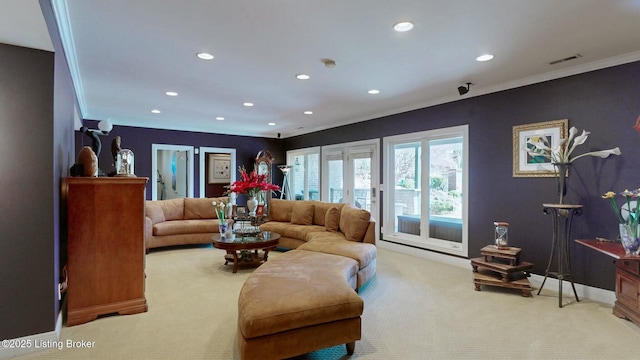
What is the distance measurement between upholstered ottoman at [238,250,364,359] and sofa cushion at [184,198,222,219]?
13.4 feet

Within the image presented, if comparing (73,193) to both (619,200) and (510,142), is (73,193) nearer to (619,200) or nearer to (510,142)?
(510,142)

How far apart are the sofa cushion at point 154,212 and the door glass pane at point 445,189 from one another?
4.78 meters

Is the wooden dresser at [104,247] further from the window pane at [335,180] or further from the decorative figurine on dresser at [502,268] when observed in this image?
the window pane at [335,180]

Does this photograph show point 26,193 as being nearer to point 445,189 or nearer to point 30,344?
point 30,344

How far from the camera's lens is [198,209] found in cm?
627

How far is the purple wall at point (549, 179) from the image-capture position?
3.26 metres

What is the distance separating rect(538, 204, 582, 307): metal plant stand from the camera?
3.31 m

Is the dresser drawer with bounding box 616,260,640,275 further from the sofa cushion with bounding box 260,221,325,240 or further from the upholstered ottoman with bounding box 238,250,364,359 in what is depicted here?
the sofa cushion with bounding box 260,221,325,240

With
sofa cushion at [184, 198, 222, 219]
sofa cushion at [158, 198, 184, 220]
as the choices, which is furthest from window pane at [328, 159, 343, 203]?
sofa cushion at [158, 198, 184, 220]

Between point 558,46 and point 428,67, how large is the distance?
118 cm

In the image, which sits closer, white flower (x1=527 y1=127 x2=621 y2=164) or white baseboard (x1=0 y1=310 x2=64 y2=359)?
white baseboard (x1=0 y1=310 x2=64 y2=359)

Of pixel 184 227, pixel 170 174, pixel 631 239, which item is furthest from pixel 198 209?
pixel 631 239

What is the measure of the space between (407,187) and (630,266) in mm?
3160

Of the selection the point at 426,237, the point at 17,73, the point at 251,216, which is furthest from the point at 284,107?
the point at 17,73
